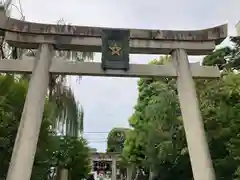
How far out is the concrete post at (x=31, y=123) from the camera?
7954 mm

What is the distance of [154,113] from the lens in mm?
15047

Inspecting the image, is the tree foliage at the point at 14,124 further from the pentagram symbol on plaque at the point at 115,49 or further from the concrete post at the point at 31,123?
the pentagram symbol on plaque at the point at 115,49

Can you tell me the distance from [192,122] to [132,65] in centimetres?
205

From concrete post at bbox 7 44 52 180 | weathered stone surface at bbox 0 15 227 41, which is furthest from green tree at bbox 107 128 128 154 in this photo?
concrete post at bbox 7 44 52 180

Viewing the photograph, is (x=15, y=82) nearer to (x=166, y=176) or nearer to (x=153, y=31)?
(x=153, y=31)

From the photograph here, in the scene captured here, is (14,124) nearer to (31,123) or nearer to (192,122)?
(31,123)

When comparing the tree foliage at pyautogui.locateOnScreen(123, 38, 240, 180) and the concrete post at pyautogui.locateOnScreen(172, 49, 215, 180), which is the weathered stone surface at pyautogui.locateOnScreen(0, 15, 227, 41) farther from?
the tree foliage at pyautogui.locateOnScreen(123, 38, 240, 180)

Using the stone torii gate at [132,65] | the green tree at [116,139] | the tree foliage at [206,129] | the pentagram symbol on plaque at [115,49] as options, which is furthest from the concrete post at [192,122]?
the green tree at [116,139]

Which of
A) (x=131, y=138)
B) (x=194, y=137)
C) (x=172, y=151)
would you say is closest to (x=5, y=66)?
(x=194, y=137)

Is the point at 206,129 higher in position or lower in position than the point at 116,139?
lower

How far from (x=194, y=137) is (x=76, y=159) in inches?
366

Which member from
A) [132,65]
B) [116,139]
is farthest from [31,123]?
[116,139]

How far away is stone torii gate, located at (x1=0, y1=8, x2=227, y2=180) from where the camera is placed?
8625 millimetres

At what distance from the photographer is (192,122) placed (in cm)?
884
